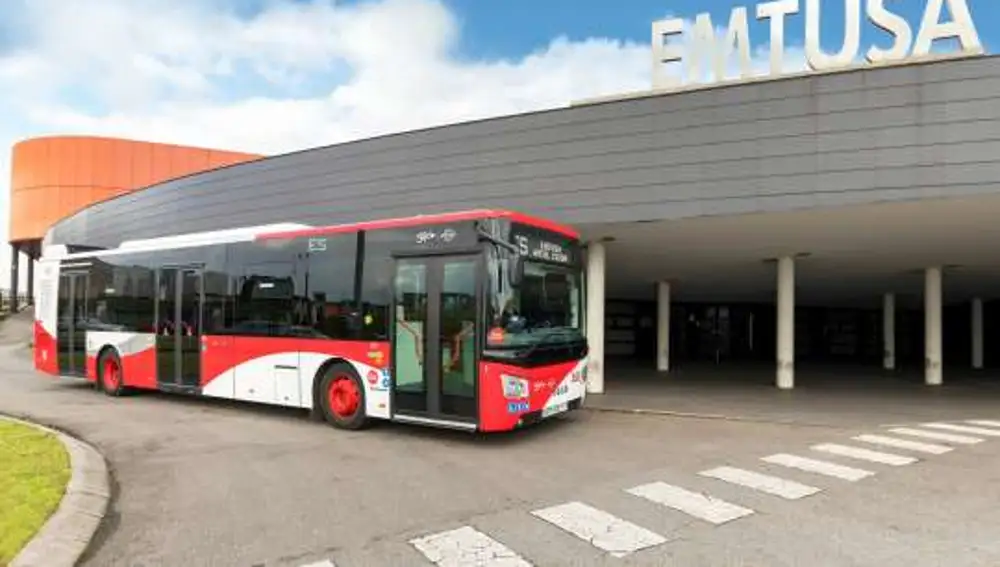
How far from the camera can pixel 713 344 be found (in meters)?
35.4

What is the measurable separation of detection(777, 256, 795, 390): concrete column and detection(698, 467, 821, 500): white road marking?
35.7 feet

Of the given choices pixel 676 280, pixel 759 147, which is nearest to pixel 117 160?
pixel 676 280

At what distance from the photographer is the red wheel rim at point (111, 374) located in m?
14.7

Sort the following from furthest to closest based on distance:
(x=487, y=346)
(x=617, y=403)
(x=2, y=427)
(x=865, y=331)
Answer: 1. (x=865, y=331)
2. (x=617, y=403)
3. (x=2, y=427)
4. (x=487, y=346)

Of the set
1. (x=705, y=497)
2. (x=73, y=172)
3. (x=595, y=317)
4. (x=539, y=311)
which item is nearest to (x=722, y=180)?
(x=595, y=317)

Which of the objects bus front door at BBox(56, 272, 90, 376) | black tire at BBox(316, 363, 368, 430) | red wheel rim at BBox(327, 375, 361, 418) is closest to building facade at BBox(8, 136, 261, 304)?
bus front door at BBox(56, 272, 90, 376)

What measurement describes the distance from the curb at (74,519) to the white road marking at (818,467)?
7114 mm

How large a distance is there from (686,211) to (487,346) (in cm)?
600

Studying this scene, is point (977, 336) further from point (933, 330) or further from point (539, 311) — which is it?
point (539, 311)

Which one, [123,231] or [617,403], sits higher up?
[123,231]

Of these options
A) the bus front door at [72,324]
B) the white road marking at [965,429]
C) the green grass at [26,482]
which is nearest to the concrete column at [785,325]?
the white road marking at [965,429]

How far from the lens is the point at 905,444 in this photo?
978 cm

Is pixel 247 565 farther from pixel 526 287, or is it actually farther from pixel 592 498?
pixel 526 287

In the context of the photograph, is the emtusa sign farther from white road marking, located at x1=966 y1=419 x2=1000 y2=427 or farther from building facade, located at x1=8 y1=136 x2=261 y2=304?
building facade, located at x1=8 y1=136 x2=261 y2=304
